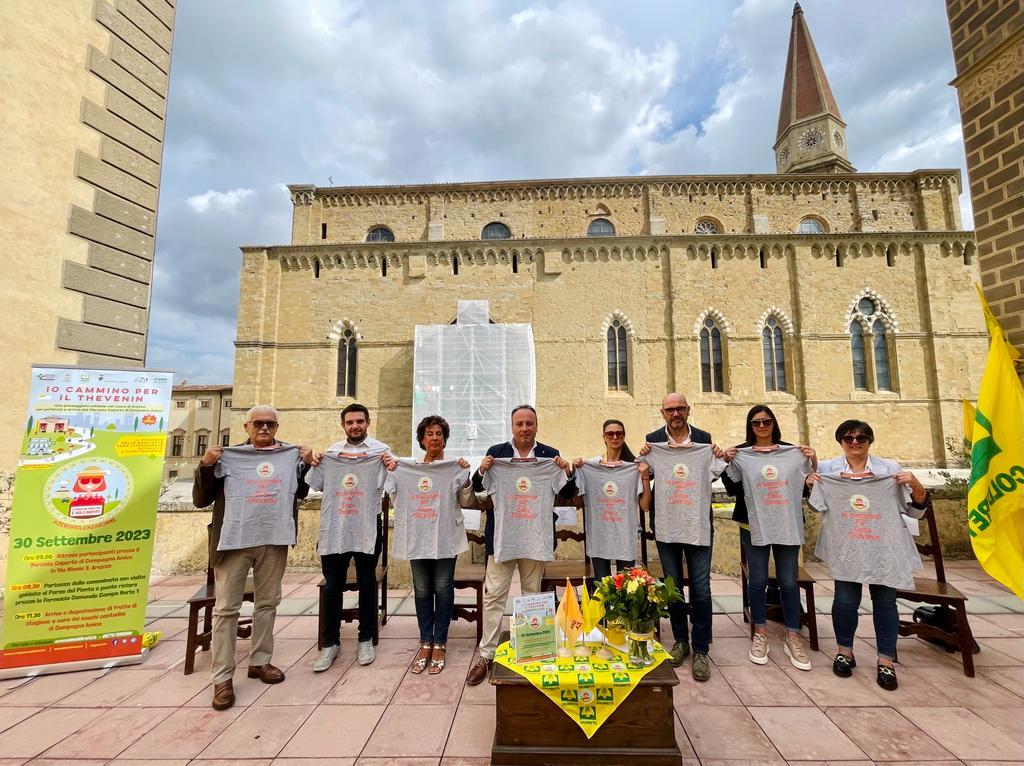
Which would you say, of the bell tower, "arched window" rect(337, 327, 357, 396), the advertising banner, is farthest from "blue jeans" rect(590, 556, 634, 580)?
the bell tower

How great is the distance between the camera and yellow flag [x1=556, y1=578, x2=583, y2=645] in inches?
108

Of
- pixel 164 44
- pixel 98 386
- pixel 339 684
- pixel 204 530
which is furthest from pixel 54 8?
pixel 339 684

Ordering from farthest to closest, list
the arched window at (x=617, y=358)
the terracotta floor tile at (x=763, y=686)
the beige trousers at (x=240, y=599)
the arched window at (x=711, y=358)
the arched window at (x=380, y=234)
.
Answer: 1. the arched window at (x=380, y=234)
2. the arched window at (x=617, y=358)
3. the arched window at (x=711, y=358)
4. the beige trousers at (x=240, y=599)
5. the terracotta floor tile at (x=763, y=686)

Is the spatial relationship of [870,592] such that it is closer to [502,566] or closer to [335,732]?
[502,566]

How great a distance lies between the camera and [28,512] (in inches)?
139

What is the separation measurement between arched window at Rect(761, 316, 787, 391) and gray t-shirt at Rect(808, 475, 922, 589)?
15247mm

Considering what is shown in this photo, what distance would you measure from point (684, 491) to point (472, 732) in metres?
2.17

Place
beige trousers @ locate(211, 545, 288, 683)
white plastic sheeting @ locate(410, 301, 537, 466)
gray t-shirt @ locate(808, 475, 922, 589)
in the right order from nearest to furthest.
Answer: beige trousers @ locate(211, 545, 288, 683)
gray t-shirt @ locate(808, 475, 922, 589)
white plastic sheeting @ locate(410, 301, 537, 466)

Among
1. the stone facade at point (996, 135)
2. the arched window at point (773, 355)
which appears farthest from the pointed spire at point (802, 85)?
the stone facade at point (996, 135)

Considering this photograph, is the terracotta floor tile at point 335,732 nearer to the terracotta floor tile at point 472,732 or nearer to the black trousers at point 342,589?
the terracotta floor tile at point 472,732

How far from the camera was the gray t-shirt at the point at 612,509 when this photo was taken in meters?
3.58

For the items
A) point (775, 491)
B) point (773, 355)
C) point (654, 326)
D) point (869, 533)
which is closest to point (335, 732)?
point (775, 491)

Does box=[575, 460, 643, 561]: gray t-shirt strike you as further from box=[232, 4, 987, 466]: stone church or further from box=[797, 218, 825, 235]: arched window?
box=[797, 218, 825, 235]: arched window

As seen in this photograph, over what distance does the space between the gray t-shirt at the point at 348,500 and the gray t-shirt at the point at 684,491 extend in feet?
7.48
